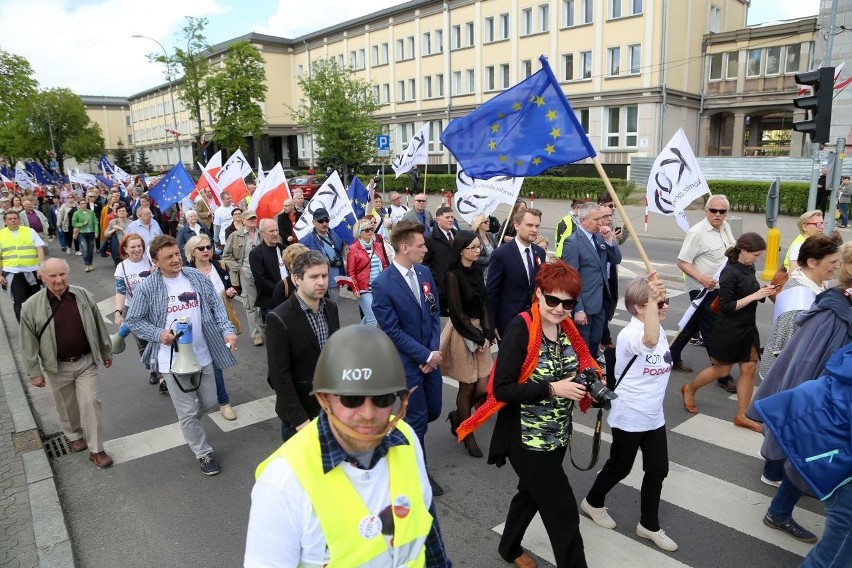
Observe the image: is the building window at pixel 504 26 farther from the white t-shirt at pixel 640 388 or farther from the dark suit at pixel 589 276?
the white t-shirt at pixel 640 388

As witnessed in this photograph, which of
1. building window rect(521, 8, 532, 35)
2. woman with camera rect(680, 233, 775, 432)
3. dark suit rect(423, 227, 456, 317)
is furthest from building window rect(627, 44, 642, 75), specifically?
woman with camera rect(680, 233, 775, 432)

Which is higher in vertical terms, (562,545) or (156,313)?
(156,313)

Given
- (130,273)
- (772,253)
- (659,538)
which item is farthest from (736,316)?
(772,253)

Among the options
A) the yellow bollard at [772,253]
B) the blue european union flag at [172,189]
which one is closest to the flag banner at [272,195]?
the blue european union flag at [172,189]

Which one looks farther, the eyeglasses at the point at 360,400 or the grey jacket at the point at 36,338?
the grey jacket at the point at 36,338

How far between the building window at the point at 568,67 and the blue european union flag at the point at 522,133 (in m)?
35.5

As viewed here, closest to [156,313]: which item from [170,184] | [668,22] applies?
[170,184]

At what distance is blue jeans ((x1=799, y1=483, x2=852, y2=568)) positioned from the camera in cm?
290

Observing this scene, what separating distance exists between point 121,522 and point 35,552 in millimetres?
543

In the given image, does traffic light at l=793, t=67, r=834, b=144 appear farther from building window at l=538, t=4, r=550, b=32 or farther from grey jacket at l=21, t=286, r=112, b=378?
building window at l=538, t=4, r=550, b=32

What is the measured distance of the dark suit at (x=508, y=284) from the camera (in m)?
5.66

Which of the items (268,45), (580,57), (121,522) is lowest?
(121,522)

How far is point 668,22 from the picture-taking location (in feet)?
112

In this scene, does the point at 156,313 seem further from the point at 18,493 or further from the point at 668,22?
the point at 668,22
